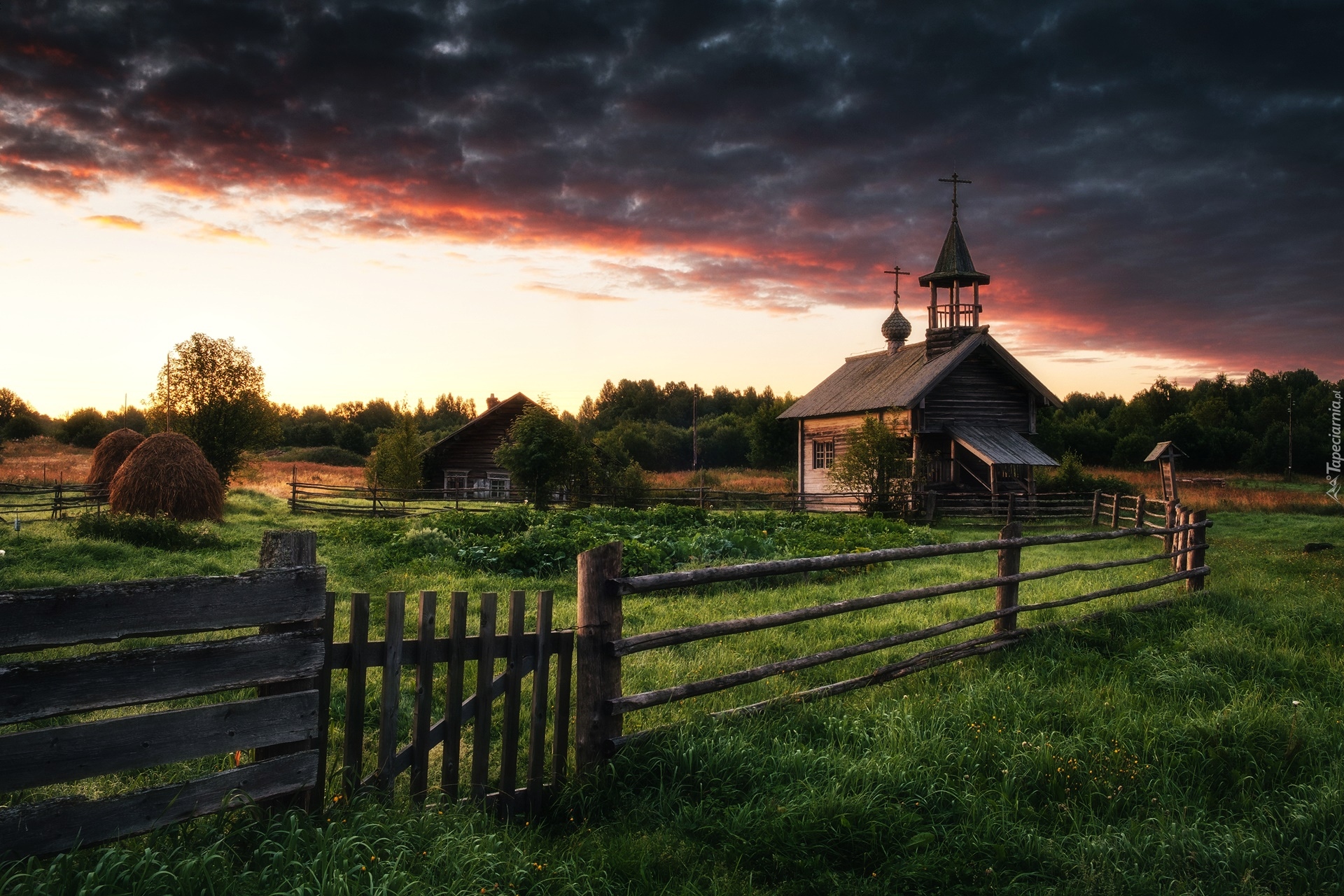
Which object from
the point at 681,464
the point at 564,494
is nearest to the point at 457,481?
the point at 564,494

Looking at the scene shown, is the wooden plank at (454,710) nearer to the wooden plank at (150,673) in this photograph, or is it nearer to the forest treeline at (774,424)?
the wooden plank at (150,673)

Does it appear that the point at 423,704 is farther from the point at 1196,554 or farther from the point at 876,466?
the point at 876,466

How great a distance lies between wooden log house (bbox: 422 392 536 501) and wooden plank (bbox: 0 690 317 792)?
33.2 meters

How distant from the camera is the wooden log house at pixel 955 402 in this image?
2784 centimetres

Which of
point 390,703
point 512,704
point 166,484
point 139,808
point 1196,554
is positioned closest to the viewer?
point 139,808

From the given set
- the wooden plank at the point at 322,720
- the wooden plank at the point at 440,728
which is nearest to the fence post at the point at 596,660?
the wooden plank at the point at 440,728

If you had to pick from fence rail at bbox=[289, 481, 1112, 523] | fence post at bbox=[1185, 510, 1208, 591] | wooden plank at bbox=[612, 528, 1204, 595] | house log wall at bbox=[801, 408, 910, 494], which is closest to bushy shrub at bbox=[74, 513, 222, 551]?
fence rail at bbox=[289, 481, 1112, 523]

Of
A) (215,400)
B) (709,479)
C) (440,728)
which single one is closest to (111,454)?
(215,400)

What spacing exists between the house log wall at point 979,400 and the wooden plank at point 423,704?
26.3 m

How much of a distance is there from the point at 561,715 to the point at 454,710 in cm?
64

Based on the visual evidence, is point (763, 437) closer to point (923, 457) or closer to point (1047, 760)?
point (923, 457)

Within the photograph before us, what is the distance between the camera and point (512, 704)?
3.99 metres

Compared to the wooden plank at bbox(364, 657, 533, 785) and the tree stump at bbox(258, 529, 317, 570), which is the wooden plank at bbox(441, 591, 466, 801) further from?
the tree stump at bbox(258, 529, 317, 570)

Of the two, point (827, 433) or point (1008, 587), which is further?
point (827, 433)
